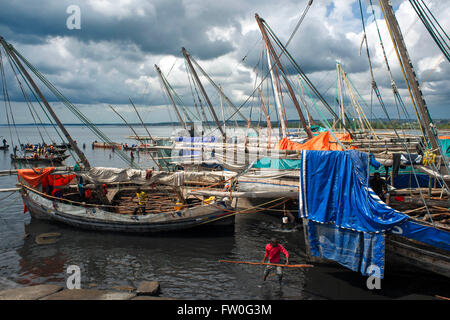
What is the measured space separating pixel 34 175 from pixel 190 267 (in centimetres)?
1296

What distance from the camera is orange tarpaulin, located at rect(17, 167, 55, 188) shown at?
20.8 m

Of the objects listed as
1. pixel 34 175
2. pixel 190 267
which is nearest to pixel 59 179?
pixel 34 175

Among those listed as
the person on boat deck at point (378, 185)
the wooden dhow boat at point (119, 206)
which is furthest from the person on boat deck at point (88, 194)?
the person on boat deck at point (378, 185)

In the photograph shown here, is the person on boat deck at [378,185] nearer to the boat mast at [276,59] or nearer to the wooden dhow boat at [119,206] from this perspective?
the boat mast at [276,59]

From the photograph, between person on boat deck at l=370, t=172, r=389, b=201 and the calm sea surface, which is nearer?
the calm sea surface

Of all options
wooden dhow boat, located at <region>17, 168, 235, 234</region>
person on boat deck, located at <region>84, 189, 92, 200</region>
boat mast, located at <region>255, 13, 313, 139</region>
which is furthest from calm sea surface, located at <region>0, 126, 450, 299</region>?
boat mast, located at <region>255, 13, 313, 139</region>

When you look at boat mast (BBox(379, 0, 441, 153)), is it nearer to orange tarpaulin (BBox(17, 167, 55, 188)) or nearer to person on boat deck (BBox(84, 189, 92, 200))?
person on boat deck (BBox(84, 189, 92, 200))

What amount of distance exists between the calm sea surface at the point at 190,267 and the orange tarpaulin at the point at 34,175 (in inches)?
121

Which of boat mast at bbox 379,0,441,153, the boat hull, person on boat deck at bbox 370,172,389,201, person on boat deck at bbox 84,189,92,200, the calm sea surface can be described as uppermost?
Result: boat mast at bbox 379,0,441,153

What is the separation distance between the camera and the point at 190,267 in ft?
49.1

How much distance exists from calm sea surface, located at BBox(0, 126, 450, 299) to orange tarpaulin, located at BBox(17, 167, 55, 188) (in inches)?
121

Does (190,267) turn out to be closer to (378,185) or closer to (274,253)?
(274,253)
